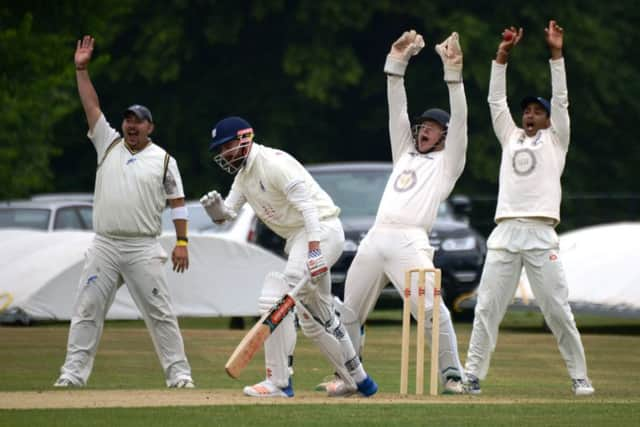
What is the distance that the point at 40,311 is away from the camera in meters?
19.0

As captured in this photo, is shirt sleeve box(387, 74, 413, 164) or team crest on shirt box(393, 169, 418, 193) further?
shirt sleeve box(387, 74, 413, 164)

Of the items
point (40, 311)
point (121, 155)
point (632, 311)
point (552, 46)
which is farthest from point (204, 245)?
point (552, 46)

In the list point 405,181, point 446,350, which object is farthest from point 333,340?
point 405,181

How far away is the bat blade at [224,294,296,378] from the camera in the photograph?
35.8 feet

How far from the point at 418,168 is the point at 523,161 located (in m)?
A: 0.71

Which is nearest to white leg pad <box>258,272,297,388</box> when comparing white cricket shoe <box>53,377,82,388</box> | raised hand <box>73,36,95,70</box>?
white cricket shoe <box>53,377,82,388</box>

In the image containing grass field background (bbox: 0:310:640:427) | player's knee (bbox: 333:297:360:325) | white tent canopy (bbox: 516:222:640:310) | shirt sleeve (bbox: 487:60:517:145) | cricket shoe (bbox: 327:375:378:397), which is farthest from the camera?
white tent canopy (bbox: 516:222:640:310)

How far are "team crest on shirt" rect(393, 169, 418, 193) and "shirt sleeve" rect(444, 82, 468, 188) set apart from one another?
235mm

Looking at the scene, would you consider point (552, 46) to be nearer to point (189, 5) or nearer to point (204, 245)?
point (204, 245)

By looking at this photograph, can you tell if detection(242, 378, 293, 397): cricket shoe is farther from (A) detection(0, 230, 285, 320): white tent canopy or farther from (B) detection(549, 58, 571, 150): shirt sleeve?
(A) detection(0, 230, 285, 320): white tent canopy

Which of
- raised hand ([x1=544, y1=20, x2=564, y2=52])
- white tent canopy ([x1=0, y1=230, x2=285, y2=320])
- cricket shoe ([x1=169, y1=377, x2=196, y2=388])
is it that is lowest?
white tent canopy ([x1=0, y1=230, x2=285, y2=320])

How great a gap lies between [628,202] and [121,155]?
20378 millimetres

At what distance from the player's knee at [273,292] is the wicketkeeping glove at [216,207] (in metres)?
0.70

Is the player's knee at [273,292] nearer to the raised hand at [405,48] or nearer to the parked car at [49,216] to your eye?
the raised hand at [405,48]
